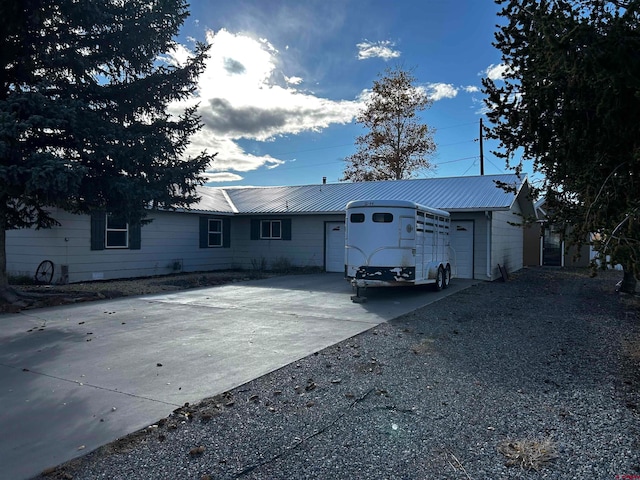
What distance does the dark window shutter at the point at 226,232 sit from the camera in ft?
68.9

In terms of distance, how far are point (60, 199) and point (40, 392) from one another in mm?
6205

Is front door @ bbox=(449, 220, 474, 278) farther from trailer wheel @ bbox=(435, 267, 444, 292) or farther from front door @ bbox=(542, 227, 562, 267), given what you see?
front door @ bbox=(542, 227, 562, 267)

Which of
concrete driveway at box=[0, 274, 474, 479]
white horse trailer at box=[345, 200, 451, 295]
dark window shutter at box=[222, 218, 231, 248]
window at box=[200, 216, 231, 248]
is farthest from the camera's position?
dark window shutter at box=[222, 218, 231, 248]

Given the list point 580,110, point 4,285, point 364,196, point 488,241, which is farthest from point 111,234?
point 580,110

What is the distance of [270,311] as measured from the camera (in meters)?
9.99

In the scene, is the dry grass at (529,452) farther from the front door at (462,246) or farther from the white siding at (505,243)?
the front door at (462,246)

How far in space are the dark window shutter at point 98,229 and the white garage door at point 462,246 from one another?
12.3m

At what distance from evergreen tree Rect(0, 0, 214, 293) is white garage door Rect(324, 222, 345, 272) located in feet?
26.9

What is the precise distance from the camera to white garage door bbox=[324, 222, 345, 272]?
19500mm

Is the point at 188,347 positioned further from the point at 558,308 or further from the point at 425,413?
the point at 558,308

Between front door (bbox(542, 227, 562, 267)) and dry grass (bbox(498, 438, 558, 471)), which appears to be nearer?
dry grass (bbox(498, 438, 558, 471))

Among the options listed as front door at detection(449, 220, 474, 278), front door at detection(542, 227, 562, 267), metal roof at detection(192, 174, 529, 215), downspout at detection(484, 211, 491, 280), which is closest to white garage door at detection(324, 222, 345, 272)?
metal roof at detection(192, 174, 529, 215)

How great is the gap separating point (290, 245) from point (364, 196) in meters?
3.99

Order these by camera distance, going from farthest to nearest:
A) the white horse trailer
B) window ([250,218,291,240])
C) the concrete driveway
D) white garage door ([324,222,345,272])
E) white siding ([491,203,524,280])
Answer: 1. window ([250,218,291,240])
2. white garage door ([324,222,345,272])
3. white siding ([491,203,524,280])
4. the white horse trailer
5. the concrete driveway
